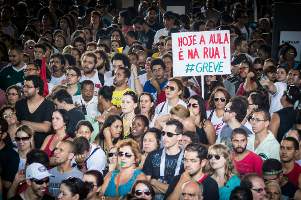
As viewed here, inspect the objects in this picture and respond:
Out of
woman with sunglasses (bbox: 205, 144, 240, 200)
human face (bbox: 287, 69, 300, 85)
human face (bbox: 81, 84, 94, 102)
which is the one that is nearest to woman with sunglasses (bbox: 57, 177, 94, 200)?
woman with sunglasses (bbox: 205, 144, 240, 200)

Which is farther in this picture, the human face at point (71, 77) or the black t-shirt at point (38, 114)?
the human face at point (71, 77)

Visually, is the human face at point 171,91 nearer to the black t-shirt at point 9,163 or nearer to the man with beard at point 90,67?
the man with beard at point 90,67

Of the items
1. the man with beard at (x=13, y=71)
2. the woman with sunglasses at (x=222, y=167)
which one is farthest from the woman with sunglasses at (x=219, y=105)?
the man with beard at (x=13, y=71)

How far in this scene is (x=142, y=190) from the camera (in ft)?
14.8

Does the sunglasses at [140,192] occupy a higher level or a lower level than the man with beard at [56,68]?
lower

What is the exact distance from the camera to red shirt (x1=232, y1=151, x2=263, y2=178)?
5.27 m

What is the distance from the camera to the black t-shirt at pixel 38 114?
637cm

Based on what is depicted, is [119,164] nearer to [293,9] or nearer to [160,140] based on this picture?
[160,140]

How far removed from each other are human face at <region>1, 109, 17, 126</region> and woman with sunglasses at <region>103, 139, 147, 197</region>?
6.64 ft

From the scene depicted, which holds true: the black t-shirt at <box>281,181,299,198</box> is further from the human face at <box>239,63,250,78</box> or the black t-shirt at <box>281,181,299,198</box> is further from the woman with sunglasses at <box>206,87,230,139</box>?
the human face at <box>239,63,250,78</box>

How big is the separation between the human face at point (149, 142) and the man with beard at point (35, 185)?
1360mm

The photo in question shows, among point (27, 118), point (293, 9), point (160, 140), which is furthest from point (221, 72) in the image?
point (293, 9)

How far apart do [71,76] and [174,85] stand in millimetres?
2023

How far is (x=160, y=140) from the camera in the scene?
18.8ft
